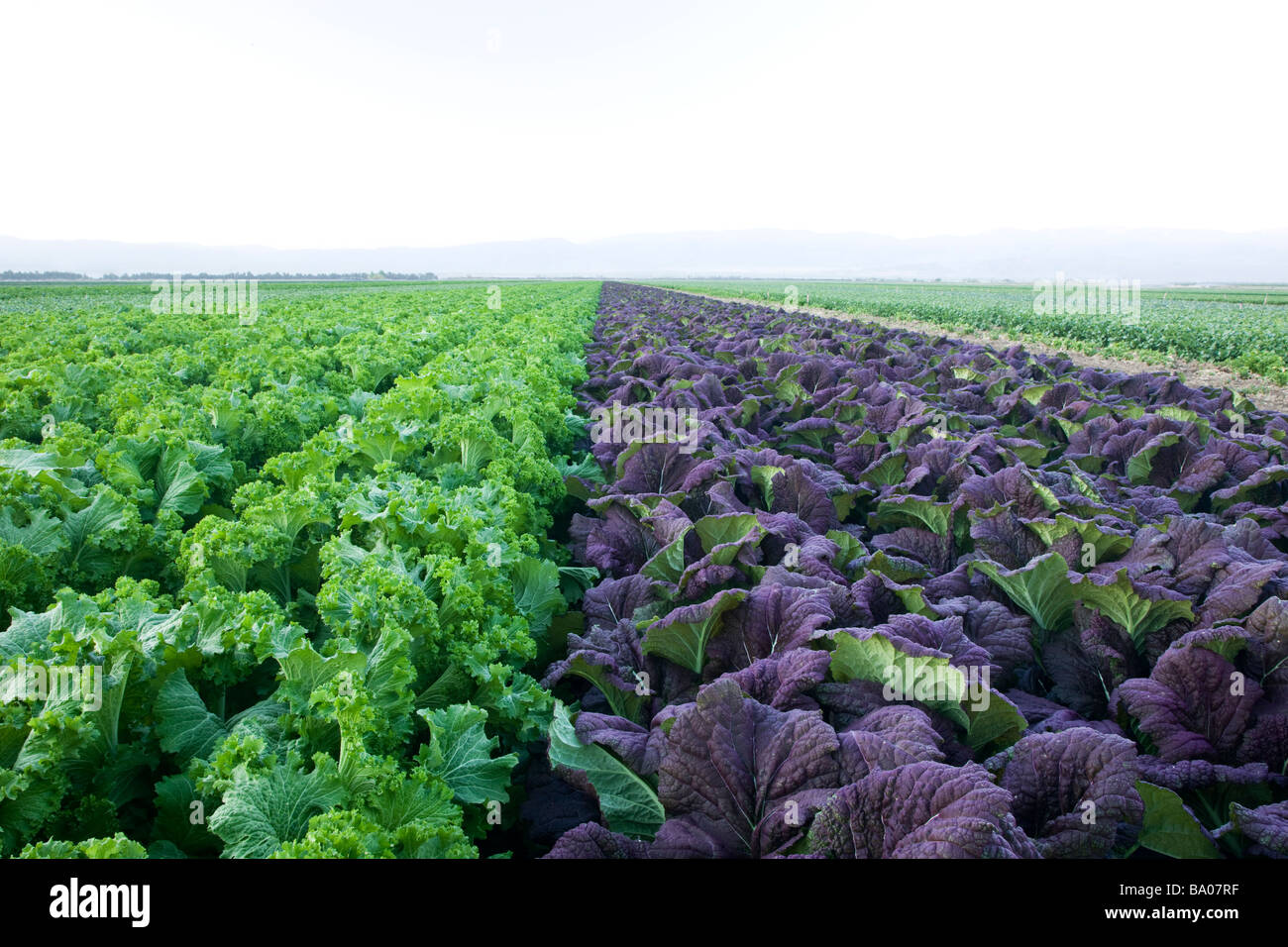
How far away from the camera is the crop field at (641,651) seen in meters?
1.90

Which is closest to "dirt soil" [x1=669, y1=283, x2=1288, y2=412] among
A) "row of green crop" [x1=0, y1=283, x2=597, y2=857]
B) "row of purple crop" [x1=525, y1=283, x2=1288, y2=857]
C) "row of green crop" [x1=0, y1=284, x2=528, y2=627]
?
"row of purple crop" [x1=525, y1=283, x2=1288, y2=857]


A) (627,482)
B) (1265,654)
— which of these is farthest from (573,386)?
(1265,654)

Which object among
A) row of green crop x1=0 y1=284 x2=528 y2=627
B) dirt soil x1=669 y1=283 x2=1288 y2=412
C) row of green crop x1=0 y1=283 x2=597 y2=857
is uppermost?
dirt soil x1=669 y1=283 x2=1288 y2=412

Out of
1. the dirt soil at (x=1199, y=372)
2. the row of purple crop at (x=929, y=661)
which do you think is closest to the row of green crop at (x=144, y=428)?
the row of purple crop at (x=929, y=661)

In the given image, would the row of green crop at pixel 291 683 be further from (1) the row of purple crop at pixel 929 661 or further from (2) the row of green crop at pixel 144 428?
(1) the row of purple crop at pixel 929 661

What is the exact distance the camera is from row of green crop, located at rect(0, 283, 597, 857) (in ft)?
6.16

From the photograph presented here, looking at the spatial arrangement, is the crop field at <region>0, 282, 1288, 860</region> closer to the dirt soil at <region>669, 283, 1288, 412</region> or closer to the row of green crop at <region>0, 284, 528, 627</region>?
the row of green crop at <region>0, 284, 528, 627</region>

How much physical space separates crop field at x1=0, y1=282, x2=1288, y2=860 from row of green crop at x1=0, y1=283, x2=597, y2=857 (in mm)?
13

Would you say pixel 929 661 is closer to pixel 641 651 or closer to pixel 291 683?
pixel 641 651

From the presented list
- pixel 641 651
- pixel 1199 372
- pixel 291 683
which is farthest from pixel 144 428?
pixel 1199 372

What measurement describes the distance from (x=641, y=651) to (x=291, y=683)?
132 centimetres

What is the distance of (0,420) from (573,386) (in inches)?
246

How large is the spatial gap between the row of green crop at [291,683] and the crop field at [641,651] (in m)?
0.01
